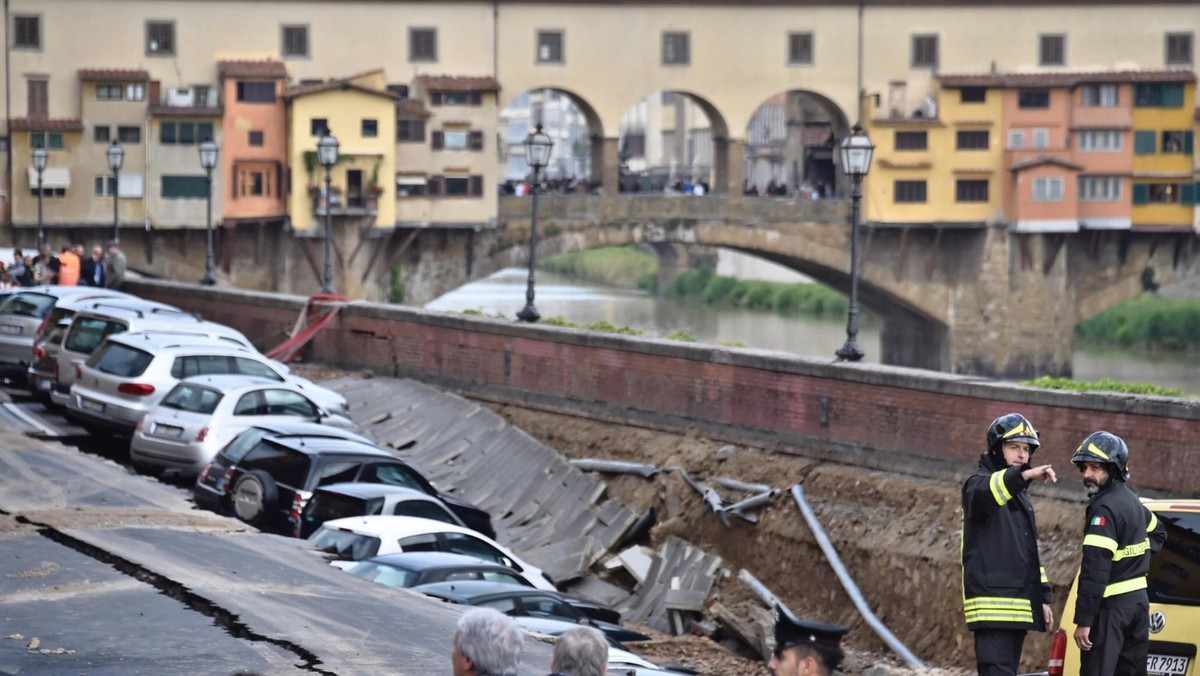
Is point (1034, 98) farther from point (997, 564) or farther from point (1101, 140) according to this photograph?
point (997, 564)

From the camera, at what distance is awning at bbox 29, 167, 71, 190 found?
5122 centimetres

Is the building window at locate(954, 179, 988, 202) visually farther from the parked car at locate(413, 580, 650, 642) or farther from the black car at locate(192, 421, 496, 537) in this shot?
the parked car at locate(413, 580, 650, 642)

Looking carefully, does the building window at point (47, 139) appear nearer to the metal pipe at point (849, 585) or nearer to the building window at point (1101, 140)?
the building window at point (1101, 140)

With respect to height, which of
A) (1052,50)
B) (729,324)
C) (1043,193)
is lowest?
(729,324)

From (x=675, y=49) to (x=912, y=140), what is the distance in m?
7.77

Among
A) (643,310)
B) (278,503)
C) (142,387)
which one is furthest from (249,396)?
(643,310)

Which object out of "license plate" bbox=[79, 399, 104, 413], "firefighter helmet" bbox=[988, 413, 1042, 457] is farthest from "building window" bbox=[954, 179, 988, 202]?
"firefighter helmet" bbox=[988, 413, 1042, 457]

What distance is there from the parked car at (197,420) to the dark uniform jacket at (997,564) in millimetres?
10881

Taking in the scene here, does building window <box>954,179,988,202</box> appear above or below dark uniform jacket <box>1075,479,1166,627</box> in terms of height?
above

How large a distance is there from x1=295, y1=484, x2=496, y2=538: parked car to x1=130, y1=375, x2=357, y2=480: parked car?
2.37 m

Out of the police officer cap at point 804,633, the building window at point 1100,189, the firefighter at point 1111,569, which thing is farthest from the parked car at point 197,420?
the building window at point 1100,189

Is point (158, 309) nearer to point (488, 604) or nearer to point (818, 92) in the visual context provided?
point (488, 604)

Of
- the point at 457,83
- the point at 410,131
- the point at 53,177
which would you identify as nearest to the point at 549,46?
the point at 457,83

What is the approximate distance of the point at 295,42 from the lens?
55.3 meters
